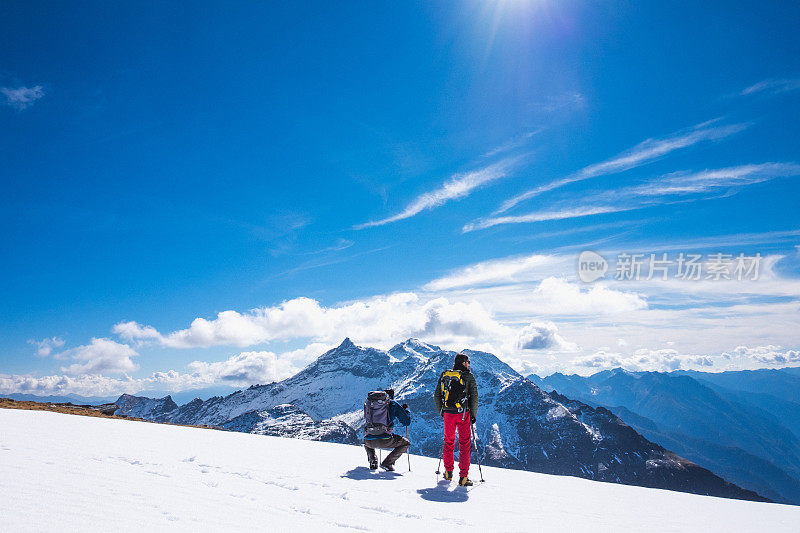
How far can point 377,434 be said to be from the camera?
1288 cm

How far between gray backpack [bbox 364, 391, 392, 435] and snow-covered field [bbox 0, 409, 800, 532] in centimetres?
133

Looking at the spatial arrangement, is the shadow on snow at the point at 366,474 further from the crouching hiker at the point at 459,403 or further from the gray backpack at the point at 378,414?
the crouching hiker at the point at 459,403

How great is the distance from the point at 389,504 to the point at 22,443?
45.0ft

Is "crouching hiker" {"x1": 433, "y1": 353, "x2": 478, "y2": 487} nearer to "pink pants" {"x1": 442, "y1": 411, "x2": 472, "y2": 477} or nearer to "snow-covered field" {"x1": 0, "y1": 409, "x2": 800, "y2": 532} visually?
"pink pants" {"x1": 442, "y1": 411, "x2": 472, "y2": 477}

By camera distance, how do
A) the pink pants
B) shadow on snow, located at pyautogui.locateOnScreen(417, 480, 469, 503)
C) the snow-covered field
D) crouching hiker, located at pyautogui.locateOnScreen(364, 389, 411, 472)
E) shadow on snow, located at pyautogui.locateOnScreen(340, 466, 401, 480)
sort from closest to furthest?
the snow-covered field → shadow on snow, located at pyautogui.locateOnScreen(417, 480, 469, 503) → the pink pants → shadow on snow, located at pyautogui.locateOnScreen(340, 466, 401, 480) → crouching hiker, located at pyautogui.locateOnScreen(364, 389, 411, 472)

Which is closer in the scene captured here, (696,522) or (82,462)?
(696,522)

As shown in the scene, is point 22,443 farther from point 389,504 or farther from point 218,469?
point 389,504

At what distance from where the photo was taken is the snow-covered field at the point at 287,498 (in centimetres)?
692

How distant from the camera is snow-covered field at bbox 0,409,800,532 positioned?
6.92 metres

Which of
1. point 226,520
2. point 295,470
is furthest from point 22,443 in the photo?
point 226,520

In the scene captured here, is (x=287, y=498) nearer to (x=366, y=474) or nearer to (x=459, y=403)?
(x=366, y=474)

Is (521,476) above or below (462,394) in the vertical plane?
below

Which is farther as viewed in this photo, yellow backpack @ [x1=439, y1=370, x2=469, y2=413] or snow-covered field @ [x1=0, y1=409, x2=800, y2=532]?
yellow backpack @ [x1=439, y1=370, x2=469, y2=413]

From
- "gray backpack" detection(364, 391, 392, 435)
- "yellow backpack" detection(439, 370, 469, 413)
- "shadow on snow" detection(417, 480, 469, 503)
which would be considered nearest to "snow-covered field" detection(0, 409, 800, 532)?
"shadow on snow" detection(417, 480, 469, 503)
